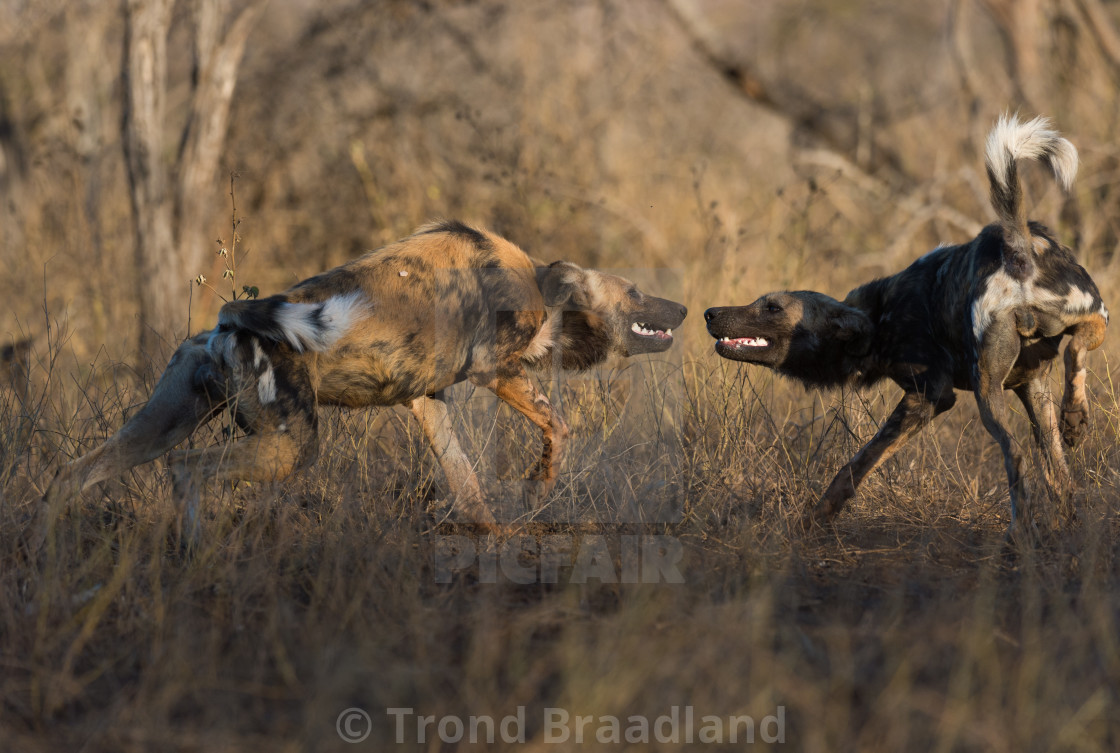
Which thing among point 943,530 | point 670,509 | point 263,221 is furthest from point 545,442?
point 263,221

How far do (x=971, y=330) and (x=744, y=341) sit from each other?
1.13 m

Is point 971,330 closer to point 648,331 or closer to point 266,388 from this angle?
point 648,331

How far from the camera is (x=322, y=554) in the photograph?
3453 mm

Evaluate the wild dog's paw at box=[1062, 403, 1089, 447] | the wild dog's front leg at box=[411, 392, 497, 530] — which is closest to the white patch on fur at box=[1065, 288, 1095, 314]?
the wild dog's paw at box=[1062, 403, 1089, 447]

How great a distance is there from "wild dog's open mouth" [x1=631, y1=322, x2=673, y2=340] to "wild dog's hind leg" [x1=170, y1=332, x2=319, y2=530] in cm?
186

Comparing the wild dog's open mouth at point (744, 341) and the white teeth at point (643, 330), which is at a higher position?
the white teeth at point (643, 330)

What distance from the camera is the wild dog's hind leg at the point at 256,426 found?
3.55 meters

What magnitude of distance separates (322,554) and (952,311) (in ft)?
8.35

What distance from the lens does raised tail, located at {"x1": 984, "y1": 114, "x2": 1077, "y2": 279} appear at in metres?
3.69

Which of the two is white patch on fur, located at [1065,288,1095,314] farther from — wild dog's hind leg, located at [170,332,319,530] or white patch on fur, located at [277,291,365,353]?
wild dog's hind leg, located at [170,332,319,530]

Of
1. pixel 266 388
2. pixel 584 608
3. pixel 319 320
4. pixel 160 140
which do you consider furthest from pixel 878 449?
pixel 160 140

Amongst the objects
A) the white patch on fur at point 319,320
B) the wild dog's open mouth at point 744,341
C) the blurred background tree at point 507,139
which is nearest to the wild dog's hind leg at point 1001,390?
the wild dog's open mouth at point 744,341

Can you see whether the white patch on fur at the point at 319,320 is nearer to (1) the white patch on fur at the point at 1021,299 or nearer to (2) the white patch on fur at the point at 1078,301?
(1) the white patch on fur at the point at 1021,299

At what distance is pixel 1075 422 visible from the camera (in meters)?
4.13
